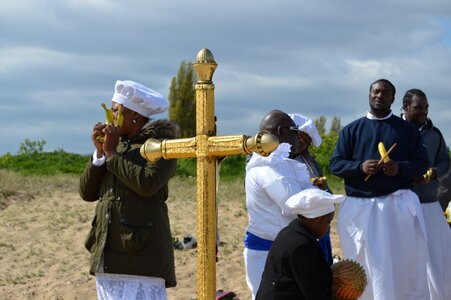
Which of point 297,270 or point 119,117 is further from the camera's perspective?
point 119,117

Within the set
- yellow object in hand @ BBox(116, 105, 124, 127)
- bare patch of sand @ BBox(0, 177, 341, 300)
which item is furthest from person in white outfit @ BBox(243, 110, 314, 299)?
bare patch of sand @ BBox(0, 177, 341, 300)

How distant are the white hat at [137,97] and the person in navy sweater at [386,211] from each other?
2137mm

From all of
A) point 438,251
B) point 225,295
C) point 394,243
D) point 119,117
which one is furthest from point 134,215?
point 225,295

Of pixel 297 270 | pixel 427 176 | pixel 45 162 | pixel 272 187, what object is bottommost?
pixel 297 270

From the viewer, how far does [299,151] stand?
6.34 metres

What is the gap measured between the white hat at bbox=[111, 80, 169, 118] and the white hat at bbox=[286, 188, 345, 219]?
117 centimetres

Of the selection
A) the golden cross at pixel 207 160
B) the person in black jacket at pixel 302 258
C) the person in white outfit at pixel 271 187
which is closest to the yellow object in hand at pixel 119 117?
the person in white outfit at pixel 271 187

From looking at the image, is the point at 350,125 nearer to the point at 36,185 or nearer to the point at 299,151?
the point at 299,151

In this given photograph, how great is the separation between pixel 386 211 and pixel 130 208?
2474mm

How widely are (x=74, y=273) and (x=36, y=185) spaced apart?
5888mm

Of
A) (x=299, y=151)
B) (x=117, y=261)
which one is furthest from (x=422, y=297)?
(x=117, y=261)

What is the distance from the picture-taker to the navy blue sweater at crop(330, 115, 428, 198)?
701cm

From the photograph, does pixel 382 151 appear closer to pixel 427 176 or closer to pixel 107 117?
pixel 427 176

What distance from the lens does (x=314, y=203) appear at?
4711 millimetres
